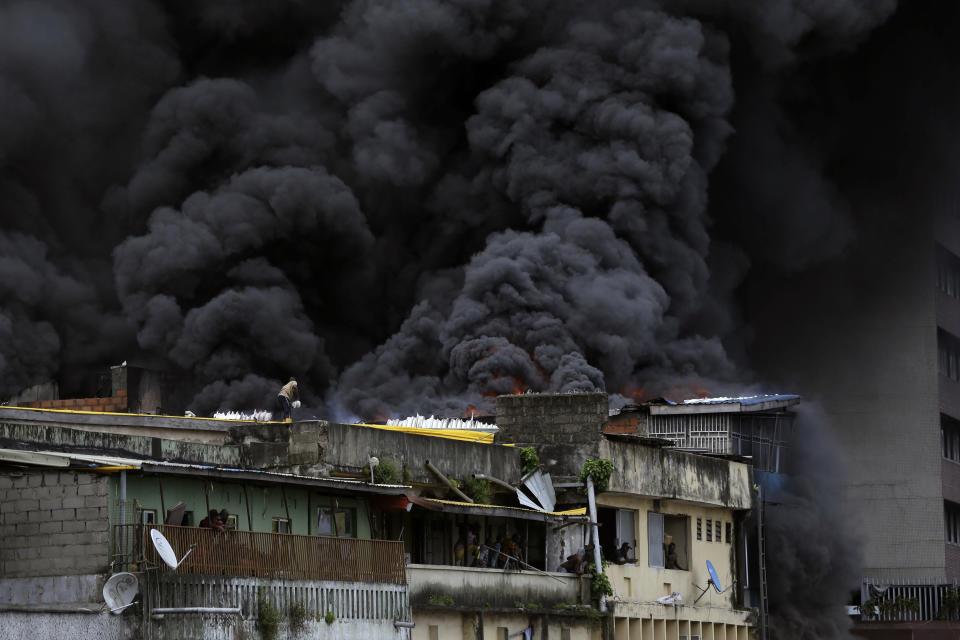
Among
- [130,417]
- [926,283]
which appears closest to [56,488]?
[130,417]

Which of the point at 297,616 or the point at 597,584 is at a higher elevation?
the point at 597,584

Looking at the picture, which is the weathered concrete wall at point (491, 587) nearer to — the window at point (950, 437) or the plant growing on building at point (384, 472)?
the plant growing on building at point (384, 472)

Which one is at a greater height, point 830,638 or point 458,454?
point 458,454

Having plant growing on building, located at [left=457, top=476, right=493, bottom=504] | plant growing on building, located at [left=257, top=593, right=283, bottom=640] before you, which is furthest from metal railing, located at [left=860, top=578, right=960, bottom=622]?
plant growing on building, located at [left=257, top=593, right=283, bottom=640]

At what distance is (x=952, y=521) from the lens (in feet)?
201

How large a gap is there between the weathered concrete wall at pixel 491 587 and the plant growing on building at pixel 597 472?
6.28 ft

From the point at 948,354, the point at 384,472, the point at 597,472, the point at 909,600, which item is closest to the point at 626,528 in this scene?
the point at 597,472

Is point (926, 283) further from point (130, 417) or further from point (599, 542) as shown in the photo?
point (130, 417)

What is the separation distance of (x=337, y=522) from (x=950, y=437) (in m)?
39.7

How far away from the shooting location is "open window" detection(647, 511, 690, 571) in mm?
36062

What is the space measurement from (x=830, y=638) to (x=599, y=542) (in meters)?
11.1

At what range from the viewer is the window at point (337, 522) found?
27.1 metres

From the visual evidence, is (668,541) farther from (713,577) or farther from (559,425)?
(559,425)

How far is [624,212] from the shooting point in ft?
175
